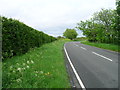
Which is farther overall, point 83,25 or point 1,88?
point 83,25

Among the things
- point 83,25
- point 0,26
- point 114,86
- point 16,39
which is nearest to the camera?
point 114,86

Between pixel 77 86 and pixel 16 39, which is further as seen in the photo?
pixel 16 39

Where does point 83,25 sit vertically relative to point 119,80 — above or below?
above

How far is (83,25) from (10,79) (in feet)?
136

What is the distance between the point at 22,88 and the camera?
12.7 ft

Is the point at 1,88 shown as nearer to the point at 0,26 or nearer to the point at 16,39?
the point at 0,26

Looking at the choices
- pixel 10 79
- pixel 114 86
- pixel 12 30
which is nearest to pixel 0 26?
pixel 12 30

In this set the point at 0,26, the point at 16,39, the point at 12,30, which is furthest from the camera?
the point at 16,39

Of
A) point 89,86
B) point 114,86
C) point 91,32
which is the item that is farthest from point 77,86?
point 91,32

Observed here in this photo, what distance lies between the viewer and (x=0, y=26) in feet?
21.2

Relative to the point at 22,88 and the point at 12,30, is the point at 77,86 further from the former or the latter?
the point at 12,30

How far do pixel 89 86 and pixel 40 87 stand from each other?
6.67ft

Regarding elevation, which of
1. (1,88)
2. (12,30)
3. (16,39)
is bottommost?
(1,88)

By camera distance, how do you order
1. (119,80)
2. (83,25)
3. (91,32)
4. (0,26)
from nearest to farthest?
(119,80)
(0,26)
(91,32)
(83,25)
